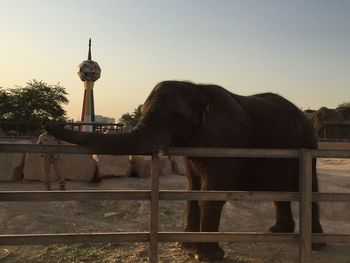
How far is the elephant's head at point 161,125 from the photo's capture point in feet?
12.8

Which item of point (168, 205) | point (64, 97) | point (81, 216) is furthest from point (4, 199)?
point (64, 97)

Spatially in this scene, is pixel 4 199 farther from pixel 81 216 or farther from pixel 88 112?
pixel 88 112

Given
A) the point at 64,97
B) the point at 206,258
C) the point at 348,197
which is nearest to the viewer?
the point at 348,197

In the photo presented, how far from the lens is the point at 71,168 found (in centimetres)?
1195

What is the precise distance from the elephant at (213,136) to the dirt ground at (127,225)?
1.70 feet

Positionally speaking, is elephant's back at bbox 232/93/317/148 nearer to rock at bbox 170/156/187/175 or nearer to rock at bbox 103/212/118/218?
rock at bbox 103/212/118/218

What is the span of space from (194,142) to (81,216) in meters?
4.08

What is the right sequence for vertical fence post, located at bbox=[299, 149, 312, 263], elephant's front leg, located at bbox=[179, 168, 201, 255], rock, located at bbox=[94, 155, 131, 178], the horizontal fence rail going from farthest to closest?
1. rock, located at bbox=[94, 155, 131, 178]
2. elephant's front leg, located at bbox=[179, 168, 201, 255]
3. vertical fence post, located at bbox=[299, 149, 312, 263]
4. the horizontal fence rail

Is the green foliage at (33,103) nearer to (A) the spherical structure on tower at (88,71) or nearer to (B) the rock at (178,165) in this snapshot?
(A) the spherical structure on tower at (88,71)

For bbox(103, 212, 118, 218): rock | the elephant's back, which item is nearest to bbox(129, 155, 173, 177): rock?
bbox(103, 212, 118, 218): rock

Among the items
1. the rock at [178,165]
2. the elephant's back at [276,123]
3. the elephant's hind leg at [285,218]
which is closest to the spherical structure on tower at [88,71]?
the rock at [178,165]

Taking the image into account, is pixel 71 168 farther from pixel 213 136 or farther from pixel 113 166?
pixel 213 136

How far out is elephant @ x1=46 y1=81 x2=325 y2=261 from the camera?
4258mm

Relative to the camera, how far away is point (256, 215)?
8.55 metres
